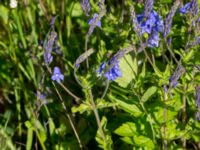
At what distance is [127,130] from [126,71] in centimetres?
29

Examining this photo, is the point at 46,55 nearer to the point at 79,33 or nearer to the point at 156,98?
the point at 156,98

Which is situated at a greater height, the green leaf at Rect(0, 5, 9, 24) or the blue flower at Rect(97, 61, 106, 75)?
the green leaf at Rect(0, 5, 9, 24)

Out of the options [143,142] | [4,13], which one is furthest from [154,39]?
[4,13]

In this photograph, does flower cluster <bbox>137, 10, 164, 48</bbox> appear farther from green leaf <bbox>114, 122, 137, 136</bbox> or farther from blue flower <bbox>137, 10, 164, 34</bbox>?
green leaf <bbox>114, 122, 137, 136</bbox>

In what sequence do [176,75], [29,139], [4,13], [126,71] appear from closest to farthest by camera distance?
[176,75] → [126,71] → [29,139] → [4,13]

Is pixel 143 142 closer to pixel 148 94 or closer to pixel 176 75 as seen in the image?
pixel 148 94

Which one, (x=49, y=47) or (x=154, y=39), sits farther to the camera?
(x=154, y=39)

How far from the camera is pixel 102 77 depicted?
2002 mm

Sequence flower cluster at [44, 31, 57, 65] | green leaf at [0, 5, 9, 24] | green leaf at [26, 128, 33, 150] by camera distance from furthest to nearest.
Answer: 1. green leaf at [0, 5, 9, 24]
2. green leaf at [26, 128, 33, 150]
3. flower cluster at [44, 31, 57, 65]

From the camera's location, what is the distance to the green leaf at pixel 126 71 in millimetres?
2090

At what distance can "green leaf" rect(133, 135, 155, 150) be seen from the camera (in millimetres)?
2008

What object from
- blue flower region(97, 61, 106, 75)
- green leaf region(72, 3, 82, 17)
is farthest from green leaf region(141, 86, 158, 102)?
green leaf region(72, 3, 82, 17)

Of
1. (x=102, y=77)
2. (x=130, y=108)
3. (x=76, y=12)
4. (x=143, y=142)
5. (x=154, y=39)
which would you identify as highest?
(x=76, y=12)

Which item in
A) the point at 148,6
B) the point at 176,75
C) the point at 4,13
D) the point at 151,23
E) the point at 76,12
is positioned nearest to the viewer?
the point at 176,75
